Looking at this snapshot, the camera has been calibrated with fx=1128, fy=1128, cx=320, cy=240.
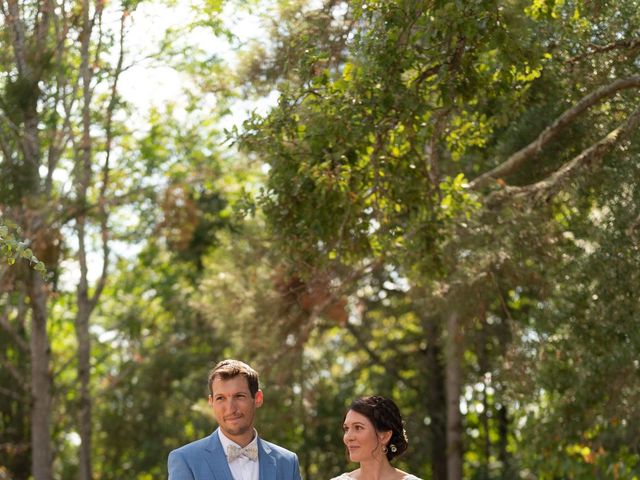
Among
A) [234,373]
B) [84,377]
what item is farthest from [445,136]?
[84,377]

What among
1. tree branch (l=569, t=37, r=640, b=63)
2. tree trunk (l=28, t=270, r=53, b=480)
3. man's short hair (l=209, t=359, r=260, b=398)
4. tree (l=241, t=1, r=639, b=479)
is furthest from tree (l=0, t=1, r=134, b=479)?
man's short hair (l=209, t=359, r=260, b=398)

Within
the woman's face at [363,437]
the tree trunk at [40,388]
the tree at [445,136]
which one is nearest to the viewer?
the woman's face at [363,437]

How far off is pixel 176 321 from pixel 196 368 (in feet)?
3.05

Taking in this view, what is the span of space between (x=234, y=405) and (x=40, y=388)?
10.1 m

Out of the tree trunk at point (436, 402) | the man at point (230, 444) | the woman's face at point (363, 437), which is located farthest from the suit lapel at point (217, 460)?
the tree trunk at point (436, 402)

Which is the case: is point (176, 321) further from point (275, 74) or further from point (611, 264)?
point (611, 264)

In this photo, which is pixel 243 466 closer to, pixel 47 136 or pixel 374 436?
pixel 374 436

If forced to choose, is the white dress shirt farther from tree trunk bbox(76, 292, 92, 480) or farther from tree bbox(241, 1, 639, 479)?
tree trunk bbox(76, 292, 92, 480)

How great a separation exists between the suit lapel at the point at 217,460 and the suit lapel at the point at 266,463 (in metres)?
0.15

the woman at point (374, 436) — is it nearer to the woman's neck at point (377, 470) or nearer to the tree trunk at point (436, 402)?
the woman's neck at point (377, 470)

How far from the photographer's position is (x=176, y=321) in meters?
19.5

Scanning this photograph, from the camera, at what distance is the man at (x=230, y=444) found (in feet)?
15.7

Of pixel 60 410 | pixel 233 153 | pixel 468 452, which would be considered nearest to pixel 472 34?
pixel 233 153

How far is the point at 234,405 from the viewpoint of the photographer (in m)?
4.79
